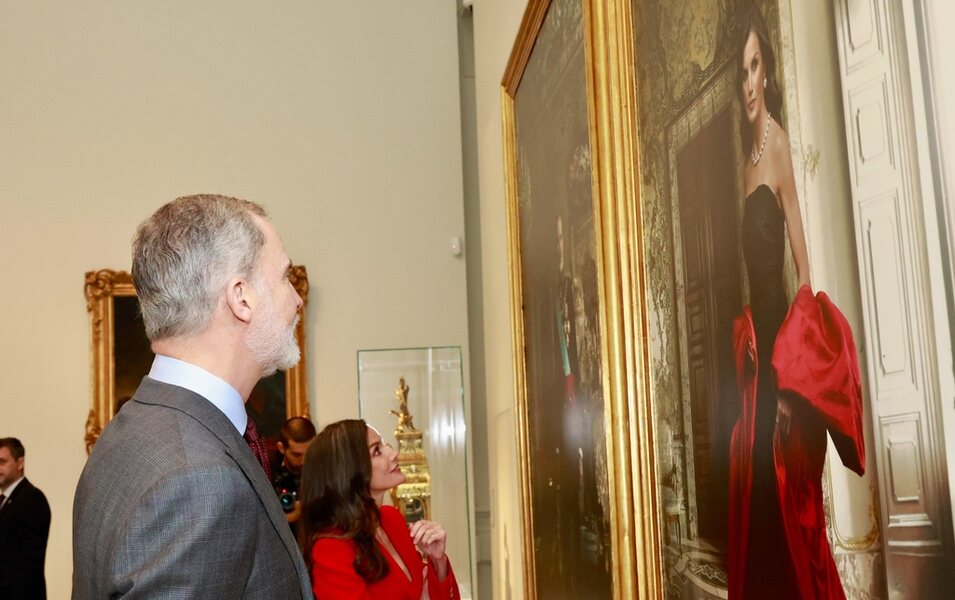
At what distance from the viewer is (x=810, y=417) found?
5.78 ft

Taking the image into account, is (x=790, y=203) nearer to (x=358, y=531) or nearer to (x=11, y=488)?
(x=358, y=531)

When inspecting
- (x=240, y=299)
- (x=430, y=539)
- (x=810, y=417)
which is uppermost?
(x=240, y=299)

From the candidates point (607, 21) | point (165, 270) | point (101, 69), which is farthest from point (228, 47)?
point (165, 270)

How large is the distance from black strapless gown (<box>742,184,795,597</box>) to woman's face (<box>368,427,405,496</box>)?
356 centimetres

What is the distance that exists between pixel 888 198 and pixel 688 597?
4.99 ft

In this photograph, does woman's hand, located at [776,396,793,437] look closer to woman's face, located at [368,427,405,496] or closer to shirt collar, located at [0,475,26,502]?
woman's face, located at [368,427,405,496]

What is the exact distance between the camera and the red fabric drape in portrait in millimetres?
1609

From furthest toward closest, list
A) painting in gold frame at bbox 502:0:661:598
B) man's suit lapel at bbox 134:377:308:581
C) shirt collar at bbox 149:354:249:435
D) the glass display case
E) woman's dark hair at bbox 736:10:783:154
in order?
the glass display case
painting in gold frame at bbox 502:0:661:598
shirt collar at bbox 149:354:249:435
man's suit lapel at bbox 134:377:308:581
woman's dark hair at bbox 736:10:783:154

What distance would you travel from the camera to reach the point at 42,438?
9.94 meters

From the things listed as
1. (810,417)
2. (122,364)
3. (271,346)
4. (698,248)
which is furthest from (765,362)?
(122,364)

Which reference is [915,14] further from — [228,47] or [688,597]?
[228,47]

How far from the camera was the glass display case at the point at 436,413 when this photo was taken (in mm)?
9531

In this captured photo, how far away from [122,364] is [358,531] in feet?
19.1

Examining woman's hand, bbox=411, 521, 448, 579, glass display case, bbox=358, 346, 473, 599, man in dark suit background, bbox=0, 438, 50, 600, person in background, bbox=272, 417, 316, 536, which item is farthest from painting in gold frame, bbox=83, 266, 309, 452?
woman's hand, bbox=411, 521, 448, 579
